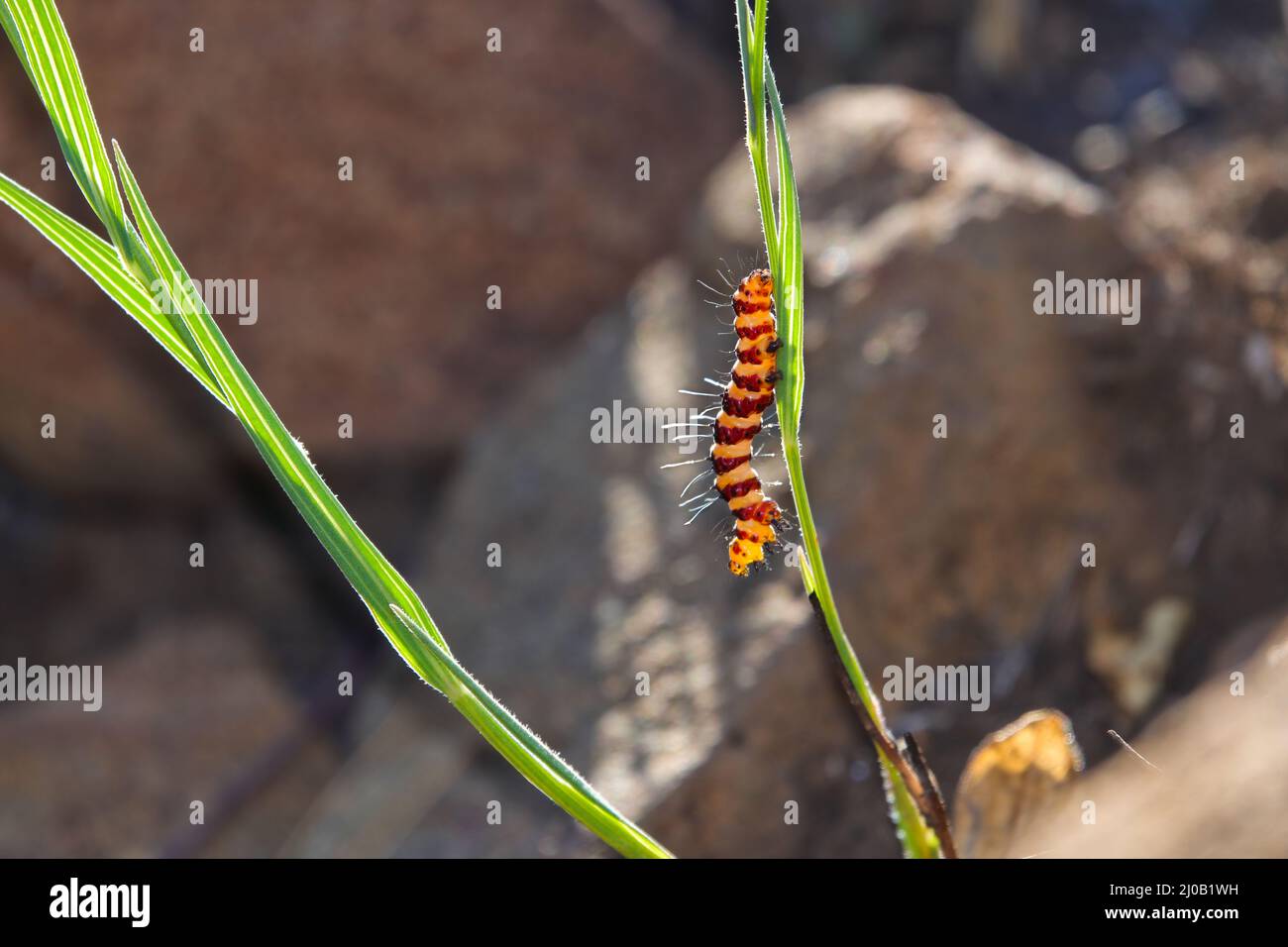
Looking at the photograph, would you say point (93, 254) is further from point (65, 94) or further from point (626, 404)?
point (626, 404)

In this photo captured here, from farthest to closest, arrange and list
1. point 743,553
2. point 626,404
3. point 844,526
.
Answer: point 626,404 < point 844,526 < point 743,553

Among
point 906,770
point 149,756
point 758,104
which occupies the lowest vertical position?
point 149,756

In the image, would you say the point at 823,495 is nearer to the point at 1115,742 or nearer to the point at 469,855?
the point at 1115,742

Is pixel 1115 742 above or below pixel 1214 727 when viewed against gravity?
below

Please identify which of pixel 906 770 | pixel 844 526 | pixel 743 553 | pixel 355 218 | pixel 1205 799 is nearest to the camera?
pixel 1205 799

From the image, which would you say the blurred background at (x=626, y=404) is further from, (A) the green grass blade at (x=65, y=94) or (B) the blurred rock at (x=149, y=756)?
(A) the green grass blade at (x=65, y=94)

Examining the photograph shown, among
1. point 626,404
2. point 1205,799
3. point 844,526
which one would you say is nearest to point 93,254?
point 1205,799
